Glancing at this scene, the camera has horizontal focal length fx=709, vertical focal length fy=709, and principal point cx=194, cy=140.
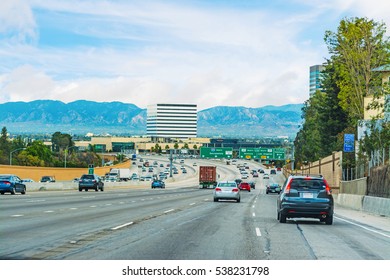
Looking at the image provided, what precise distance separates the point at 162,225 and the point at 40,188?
4719 cm

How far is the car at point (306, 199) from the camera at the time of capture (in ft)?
83.9

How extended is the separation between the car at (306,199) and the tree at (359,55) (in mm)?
45717

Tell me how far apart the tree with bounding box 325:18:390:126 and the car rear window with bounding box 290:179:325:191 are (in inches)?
1797

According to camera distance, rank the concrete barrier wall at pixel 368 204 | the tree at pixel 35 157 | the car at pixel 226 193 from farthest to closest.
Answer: the tree at pixel 35 157 → the car at pixel 226 193 → the concrete barrier wall at pixel 368 204

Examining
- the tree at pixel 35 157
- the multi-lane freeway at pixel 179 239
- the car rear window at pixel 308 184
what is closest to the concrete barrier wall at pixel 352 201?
the multi-lane freeway at pixel 179 239

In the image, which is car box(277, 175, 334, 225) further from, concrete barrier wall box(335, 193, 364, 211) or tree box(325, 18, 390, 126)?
tree box(325, 18, 390, 126)

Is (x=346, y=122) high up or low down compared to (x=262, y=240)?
up

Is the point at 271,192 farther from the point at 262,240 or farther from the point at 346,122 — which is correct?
the point at 262,240

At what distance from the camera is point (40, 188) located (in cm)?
6862

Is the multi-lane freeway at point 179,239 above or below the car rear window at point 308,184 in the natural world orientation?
below

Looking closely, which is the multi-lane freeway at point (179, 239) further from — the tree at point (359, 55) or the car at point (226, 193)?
the tree at point (359, 55)

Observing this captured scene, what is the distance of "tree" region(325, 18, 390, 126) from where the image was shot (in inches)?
2808
